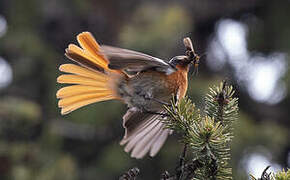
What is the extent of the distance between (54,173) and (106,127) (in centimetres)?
99

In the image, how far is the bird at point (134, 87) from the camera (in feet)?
8.41

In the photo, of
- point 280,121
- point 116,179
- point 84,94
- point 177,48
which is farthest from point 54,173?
point 280,121

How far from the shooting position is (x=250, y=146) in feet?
14.2

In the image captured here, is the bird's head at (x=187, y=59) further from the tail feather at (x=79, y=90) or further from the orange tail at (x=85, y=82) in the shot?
the tail feather at (x=79, y=90)

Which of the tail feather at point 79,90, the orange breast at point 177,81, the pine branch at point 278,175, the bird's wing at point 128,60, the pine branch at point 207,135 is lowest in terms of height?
the pine branch at point 278,175

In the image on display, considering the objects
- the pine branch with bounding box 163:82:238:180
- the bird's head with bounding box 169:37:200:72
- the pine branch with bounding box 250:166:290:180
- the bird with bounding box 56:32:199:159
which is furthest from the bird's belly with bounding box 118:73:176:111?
the pine branch with bounding box 250:166:290:180

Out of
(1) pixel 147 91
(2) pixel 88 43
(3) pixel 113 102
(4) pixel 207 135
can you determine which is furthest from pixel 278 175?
(3) pixel 113 102

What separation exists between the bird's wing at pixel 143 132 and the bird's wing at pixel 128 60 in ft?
1.02

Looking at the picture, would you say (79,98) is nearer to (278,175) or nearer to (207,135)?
(207,135)

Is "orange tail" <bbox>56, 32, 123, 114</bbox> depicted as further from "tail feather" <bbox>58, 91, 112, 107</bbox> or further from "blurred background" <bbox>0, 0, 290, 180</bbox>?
"blurred background" <bbox>0, 0, 290, 180</bbox>

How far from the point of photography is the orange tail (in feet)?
8.73

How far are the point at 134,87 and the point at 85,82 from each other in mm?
282

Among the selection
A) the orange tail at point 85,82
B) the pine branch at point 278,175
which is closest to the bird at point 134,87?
the orange tail at point 85,82

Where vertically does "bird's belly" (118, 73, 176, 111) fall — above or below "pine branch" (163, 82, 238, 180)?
above
